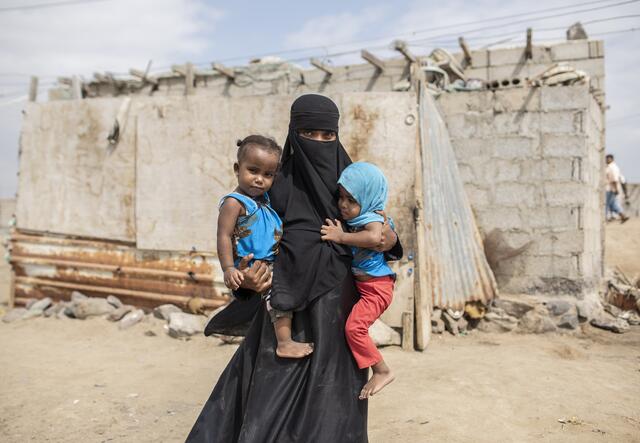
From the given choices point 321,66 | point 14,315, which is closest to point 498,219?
point 321,66

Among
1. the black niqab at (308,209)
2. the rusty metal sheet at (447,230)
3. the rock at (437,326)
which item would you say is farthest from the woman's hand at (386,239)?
the rock at (437,326)

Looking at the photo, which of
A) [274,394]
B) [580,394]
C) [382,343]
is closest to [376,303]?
[274,394]

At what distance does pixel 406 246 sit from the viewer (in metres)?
5.35

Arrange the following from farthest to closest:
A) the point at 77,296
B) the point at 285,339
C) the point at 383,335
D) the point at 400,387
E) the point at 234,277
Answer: the point at 77,296, the point at 383,335, the point at 400,387, the point at 285,339, the point at 234,277

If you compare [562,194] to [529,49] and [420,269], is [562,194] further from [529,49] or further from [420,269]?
[529,49]

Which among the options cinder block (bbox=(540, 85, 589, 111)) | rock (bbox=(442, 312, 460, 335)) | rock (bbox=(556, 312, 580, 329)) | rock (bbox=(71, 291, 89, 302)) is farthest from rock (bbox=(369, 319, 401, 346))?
rock (bbox=(71, 291, 89, 302))

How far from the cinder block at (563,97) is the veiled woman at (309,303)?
4.50 metres

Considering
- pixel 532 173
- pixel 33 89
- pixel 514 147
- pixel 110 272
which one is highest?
pixel 33 89

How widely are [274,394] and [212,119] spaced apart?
4347 mm

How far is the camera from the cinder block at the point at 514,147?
19.8 feet

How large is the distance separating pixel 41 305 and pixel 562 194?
19.9 ft

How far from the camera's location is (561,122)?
5.99 meters

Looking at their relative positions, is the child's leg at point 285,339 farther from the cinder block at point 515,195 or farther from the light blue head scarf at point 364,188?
the cinder block at point 515,195

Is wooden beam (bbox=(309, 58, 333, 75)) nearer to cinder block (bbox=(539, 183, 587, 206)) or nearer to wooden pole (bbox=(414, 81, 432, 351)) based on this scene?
wooden pole (bbox=(414, 81, 432, 351))
